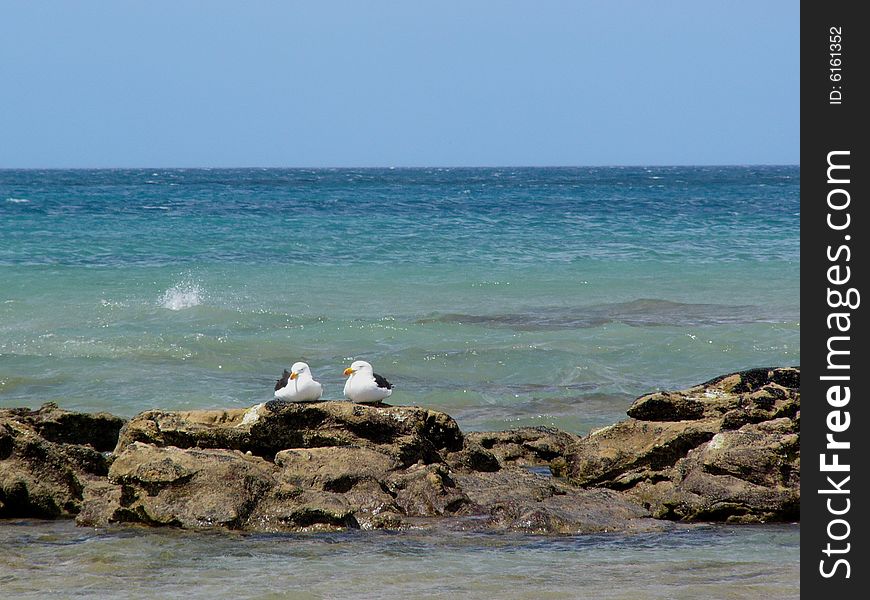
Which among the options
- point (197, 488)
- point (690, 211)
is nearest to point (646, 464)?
point (197, 488)

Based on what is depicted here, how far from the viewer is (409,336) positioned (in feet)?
50.6

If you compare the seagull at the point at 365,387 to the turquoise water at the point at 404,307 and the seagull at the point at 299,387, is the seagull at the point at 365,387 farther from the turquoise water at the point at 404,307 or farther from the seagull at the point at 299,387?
the turquoise water at the point at 404,307

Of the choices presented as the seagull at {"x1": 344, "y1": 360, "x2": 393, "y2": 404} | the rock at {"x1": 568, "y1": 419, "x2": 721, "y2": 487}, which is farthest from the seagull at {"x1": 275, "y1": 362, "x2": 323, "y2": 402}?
the rock at {"x1": 568, "y1": 419, "x2": 721, "y2": 487}

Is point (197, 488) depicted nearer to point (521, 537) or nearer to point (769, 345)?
point (521, 537)

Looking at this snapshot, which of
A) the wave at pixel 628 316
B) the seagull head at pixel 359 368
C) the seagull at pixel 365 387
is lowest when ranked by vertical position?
the wave at pixel 628 316

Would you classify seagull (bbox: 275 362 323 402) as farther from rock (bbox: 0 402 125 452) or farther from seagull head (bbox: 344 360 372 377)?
rock (bbox: 0 402 125 452)

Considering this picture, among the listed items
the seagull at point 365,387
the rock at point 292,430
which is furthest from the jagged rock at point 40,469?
the seagull at point 365,387

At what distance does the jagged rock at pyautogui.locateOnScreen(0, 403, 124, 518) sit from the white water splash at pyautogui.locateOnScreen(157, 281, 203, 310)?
388 inches

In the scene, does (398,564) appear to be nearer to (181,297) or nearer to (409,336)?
(409,336)

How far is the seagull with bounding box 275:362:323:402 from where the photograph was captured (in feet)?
25.7

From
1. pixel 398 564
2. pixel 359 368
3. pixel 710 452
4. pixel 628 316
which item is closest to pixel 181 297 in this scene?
pixel 628 316

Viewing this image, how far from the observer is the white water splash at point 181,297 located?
60.0 feet

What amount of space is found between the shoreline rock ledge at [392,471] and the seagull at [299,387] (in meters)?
0.08

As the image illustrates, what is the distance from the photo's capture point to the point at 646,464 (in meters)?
8.12
